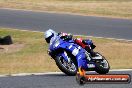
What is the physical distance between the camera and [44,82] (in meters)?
10.4

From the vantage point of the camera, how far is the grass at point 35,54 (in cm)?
1496

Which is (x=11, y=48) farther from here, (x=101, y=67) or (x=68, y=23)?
(x=101, y=67)

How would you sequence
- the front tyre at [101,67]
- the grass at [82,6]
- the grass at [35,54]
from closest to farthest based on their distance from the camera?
1. the front tyre at [101,67]
2. the grass at [35,54]
3. the grass at [82,6]

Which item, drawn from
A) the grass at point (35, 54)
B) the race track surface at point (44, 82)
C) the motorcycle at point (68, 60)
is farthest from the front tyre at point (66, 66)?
the grass at point (35, 54)

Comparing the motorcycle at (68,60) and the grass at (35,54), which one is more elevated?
the motorcycle at (68,60)

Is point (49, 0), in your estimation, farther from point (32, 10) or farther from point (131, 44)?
point (131, 44)

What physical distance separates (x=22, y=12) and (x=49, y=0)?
5.94 metres

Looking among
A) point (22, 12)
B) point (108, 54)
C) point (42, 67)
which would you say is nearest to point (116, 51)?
point (108, 54)

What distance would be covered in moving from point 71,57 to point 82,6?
746 inches

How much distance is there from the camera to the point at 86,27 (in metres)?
24.3

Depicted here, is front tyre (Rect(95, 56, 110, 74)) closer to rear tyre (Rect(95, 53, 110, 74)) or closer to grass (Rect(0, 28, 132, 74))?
rear tyre (Rect(95, 53, 110, 74))

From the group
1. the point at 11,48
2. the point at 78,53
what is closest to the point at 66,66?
the point at 78,53

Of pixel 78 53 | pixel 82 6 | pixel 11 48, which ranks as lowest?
pixel 11 48

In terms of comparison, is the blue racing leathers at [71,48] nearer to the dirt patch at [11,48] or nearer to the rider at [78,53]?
the rider at [78,53]
